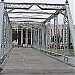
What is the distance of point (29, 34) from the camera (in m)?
83.9

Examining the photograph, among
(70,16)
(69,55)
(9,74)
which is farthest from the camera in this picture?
(69,55)

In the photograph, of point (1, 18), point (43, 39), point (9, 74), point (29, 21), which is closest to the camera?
point (9, 74)

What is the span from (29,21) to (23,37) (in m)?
35.0

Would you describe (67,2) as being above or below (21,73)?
above

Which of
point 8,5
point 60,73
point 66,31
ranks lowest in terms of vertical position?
point 60,73

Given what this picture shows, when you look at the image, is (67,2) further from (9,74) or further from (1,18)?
(9,74)

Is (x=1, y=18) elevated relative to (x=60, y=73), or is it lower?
elevated

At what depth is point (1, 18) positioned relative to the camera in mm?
18859

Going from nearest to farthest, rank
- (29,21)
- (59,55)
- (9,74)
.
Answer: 1. (9,74)
2. (59,55)
3. (29,21)

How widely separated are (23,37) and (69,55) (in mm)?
65257

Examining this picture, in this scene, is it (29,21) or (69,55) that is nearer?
(69,55)

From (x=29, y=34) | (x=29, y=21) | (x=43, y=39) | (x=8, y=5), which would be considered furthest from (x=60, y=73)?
(x=29, y=34)

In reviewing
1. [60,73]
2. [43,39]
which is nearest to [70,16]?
[60,73]

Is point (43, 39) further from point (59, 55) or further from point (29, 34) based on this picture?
point (29, 34)
